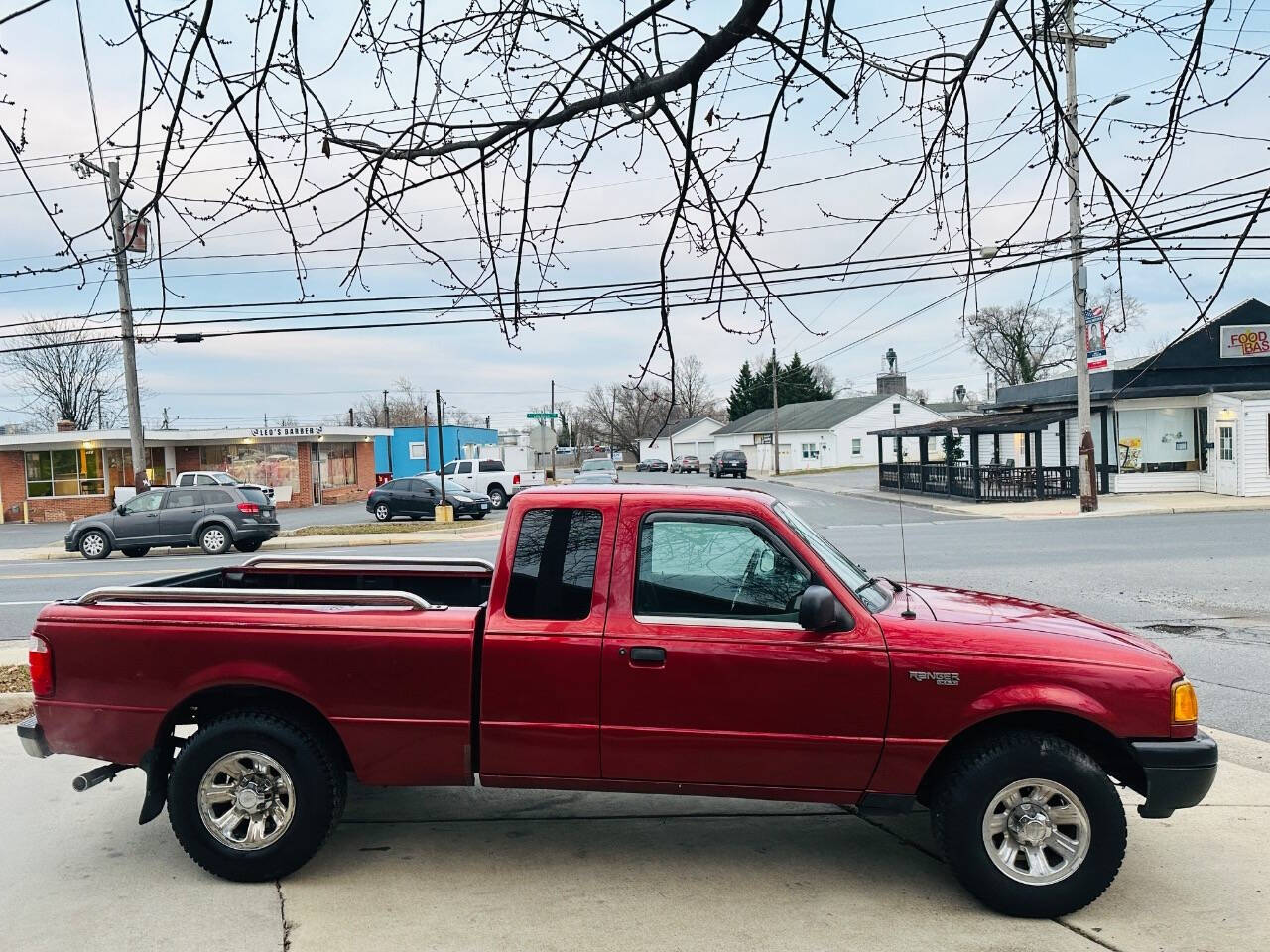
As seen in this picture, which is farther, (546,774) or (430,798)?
(430,798)

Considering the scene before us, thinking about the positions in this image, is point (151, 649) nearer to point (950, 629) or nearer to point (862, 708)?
point (862, 708)

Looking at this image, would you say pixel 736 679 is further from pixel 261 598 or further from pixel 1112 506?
pixel 1112 506

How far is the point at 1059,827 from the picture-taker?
404 cm

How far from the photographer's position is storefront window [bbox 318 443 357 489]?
47094 mm

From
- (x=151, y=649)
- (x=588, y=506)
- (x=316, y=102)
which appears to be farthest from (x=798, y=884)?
(x=316, y=102)

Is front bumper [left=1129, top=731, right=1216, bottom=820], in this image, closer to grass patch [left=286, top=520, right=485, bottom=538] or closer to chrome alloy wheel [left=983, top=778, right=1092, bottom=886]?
chrome alloy wheel [left=983, top=778, right=1092, bottom=886]

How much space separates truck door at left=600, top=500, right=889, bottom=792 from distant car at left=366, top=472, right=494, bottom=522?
2810 centimetres

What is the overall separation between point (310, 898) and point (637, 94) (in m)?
3.54

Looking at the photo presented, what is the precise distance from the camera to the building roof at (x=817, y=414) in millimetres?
71875

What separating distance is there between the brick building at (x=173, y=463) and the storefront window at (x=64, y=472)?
0.04 m

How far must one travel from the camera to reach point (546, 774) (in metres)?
4.36

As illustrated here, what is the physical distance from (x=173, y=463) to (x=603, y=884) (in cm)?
4616

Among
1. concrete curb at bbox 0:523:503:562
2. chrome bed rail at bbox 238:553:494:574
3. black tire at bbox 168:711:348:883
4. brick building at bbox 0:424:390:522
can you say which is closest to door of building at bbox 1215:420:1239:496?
concrete curb at bbox 0:523:503:562

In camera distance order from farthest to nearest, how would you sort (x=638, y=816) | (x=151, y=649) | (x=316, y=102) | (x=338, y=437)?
1. (x=338, y=437)
2. (x=638, y=816)
3. (x=151, y=649)
4. (x=316, y=102)
